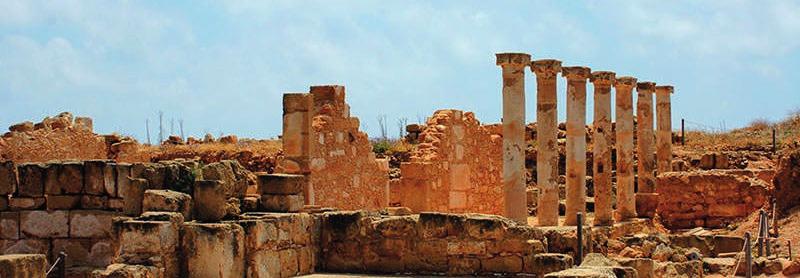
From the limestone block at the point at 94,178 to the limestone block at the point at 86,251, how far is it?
0.60m

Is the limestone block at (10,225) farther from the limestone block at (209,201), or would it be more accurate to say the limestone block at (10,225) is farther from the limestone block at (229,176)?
the limestone block at (209,201)

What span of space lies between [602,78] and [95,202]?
19742 mm

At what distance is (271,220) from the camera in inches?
461

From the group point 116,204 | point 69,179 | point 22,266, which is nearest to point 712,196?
Answer: point 116,204

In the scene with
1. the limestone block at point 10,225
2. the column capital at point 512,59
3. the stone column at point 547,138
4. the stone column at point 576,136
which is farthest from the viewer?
the stone column at point 576,136

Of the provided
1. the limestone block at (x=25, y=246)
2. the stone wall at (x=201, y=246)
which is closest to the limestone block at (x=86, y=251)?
the limestone block at (x=25, y=246)

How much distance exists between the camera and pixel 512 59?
25.5 m

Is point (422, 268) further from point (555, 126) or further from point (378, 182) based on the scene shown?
point (555, 126)

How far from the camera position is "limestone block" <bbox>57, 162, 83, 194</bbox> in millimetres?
12609

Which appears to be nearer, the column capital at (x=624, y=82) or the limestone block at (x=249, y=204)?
the limestone block at (x=249, y=204)

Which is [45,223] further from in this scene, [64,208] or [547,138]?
[547,138]

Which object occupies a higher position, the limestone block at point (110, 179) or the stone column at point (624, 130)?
the stone column at point (624, 130)

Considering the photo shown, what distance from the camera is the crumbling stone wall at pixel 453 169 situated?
23375 millimetres

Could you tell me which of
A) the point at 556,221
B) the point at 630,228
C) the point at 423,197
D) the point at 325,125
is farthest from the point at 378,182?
the point at 630,228
